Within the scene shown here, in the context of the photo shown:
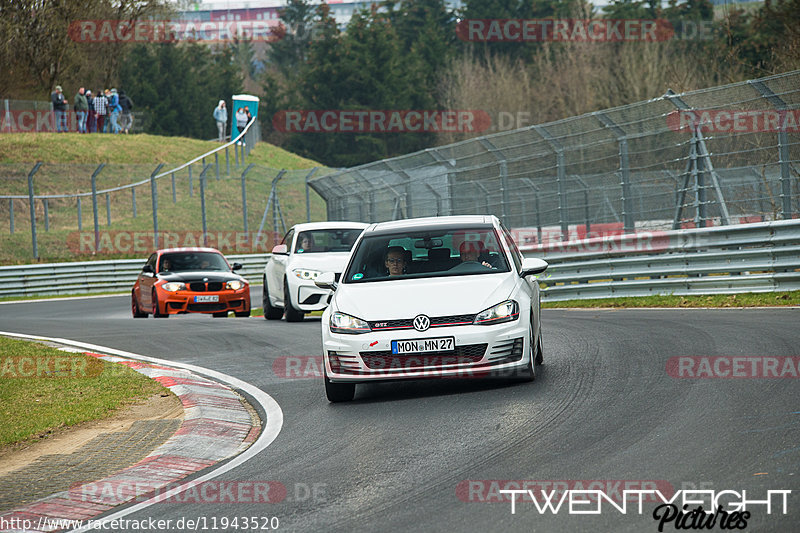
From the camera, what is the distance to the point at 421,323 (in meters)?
8.38

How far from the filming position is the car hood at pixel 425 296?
8.48 meters

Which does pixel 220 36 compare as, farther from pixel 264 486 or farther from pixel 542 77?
pixel 264 486

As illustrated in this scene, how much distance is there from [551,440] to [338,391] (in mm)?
2624

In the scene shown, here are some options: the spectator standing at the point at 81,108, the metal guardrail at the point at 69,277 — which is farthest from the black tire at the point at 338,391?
the spectator standing at the point at 81,108

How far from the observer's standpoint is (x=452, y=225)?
9.80 metres

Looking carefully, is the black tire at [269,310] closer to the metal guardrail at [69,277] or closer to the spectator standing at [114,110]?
the metal guardrail at [69,277]

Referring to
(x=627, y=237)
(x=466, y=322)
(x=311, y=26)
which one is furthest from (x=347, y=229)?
(x=311, y=26)

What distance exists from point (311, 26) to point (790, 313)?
99.5m

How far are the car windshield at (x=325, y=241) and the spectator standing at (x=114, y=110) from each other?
3654 centimetres

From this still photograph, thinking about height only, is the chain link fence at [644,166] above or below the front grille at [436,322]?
above

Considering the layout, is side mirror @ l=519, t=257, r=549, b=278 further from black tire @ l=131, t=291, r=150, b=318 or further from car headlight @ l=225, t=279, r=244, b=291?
black tire @ l=131, t=291, r=150, b=318

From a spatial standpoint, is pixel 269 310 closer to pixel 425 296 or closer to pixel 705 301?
pixel 705 301

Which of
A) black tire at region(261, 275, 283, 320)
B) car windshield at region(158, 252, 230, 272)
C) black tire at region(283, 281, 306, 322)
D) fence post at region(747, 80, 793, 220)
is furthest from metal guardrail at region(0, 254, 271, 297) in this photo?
fence post at region(747, 80, 793, 220)

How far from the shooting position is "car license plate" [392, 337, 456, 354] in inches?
328
